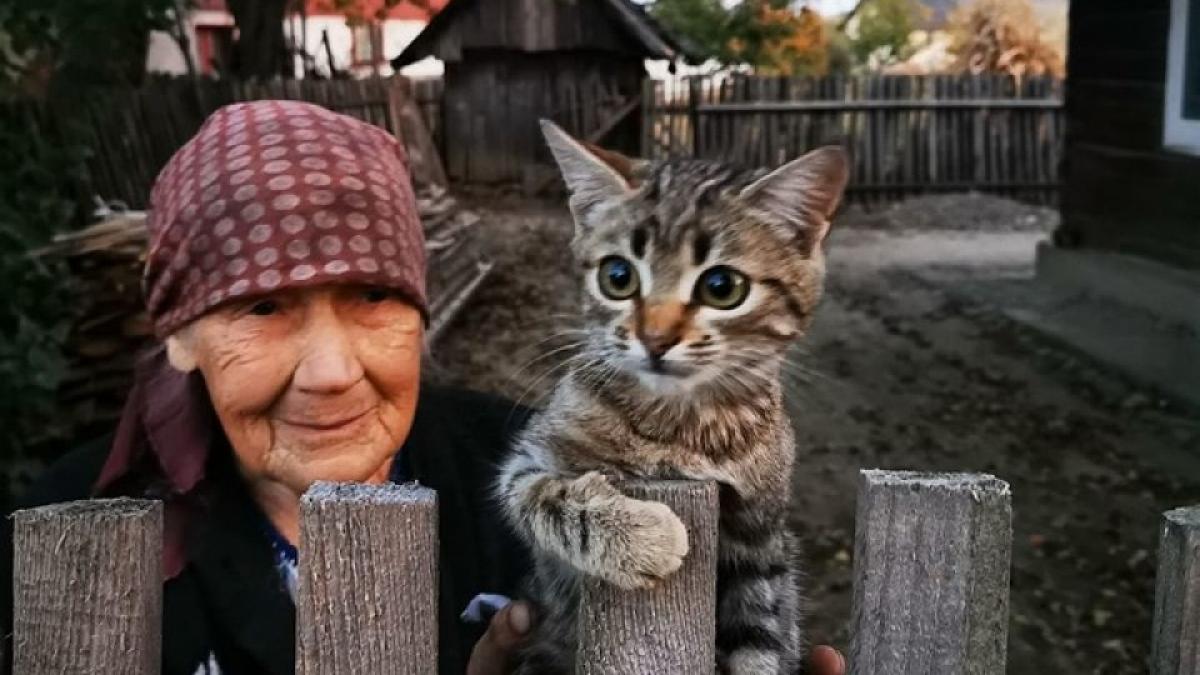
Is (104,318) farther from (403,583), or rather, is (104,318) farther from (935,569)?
(935,569)

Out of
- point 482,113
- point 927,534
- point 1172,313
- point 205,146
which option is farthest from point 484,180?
point 927,534

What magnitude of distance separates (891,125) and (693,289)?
1731cm

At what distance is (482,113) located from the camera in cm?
1855

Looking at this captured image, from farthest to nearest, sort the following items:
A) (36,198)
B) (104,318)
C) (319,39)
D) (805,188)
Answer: (319,39), (104,318), (36,198), (805,188)

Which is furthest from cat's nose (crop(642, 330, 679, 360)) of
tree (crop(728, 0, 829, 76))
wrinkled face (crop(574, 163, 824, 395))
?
tree (crop(728, 0, 829, 76))

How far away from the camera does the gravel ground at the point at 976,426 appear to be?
535 cm

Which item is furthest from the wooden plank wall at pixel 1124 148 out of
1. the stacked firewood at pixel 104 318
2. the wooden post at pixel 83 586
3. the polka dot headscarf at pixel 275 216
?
the wooden post at pixel 83 586

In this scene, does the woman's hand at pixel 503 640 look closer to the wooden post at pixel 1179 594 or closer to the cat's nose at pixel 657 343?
the cat's nose at pixel 657 343

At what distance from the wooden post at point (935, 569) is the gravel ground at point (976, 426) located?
81 cm

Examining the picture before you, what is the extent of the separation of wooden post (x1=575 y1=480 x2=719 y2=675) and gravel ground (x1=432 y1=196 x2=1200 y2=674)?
77 cm

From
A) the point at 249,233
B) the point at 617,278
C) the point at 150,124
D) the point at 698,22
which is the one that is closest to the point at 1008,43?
the point at 698,22

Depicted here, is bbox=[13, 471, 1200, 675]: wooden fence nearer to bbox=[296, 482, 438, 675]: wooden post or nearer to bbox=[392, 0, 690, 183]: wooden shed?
bbox=[296, 482, 438, 675]: wooden post

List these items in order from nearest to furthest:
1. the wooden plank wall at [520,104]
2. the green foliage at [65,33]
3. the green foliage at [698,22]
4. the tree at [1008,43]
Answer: the green foliage at [65,33] < the wooden plank wall at [520,104] < the green foliage at [698,22] < the tree at [1008,43]

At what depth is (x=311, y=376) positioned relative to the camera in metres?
2.09
